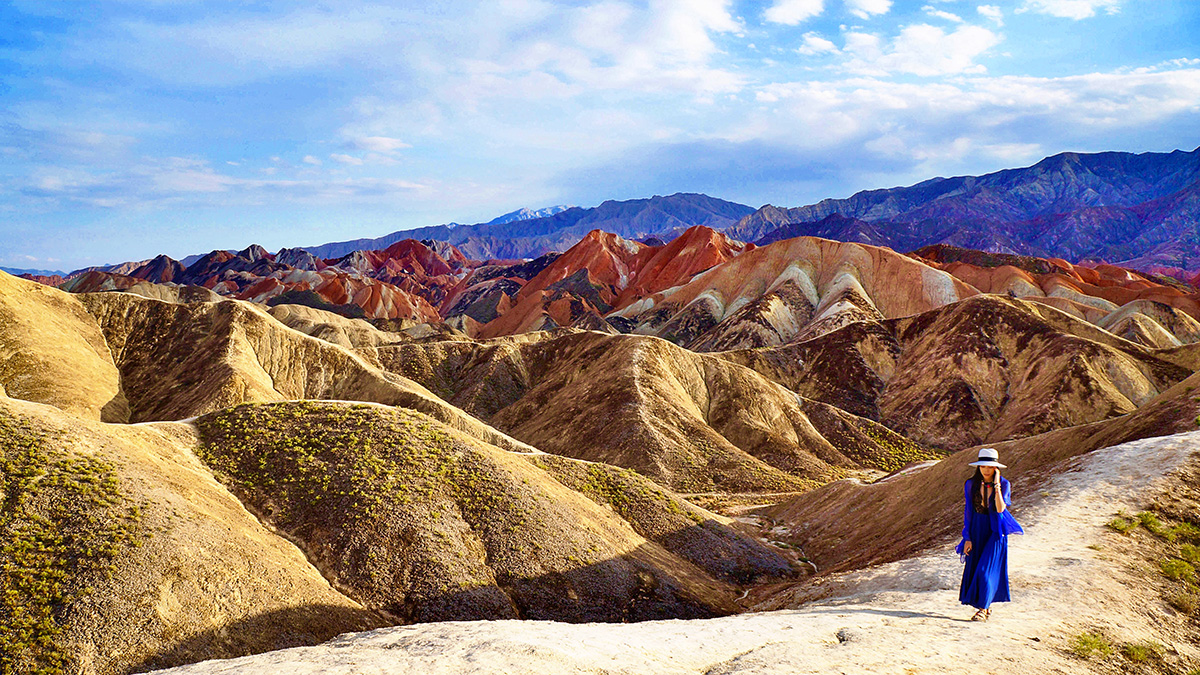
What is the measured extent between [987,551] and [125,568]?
2232 cm

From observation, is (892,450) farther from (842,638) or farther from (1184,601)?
(842,638)

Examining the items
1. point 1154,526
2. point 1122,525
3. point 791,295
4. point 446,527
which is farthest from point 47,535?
point 791,295

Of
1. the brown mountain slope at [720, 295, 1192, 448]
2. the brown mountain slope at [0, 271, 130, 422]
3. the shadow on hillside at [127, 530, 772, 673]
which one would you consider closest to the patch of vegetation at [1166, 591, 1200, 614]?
the shadow on hillside at [127, 530, 772, 673]

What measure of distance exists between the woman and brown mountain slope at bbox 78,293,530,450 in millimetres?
55104

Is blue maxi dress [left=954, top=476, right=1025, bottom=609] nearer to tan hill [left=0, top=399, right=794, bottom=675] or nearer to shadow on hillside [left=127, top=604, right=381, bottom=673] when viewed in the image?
tan hill [left=0, top=399, right=794, bottom=675]

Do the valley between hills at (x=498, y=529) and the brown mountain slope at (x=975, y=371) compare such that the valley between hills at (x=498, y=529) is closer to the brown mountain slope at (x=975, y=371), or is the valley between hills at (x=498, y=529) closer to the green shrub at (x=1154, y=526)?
the green shrub at (x=1154, y=526)

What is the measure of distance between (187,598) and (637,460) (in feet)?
162

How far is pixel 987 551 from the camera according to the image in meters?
13.3

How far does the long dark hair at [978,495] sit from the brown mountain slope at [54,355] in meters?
69.5

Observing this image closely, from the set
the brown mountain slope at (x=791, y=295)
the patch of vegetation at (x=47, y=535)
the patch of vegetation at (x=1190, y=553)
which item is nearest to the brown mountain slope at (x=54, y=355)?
the patch of vegetation at (x=47, y=535)

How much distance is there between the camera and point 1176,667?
12.2 meters

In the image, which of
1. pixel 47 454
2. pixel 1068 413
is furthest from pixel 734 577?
pixel 1068 413

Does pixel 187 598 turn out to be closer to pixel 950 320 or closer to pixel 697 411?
pixel 697 411

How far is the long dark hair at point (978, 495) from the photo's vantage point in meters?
13.1
